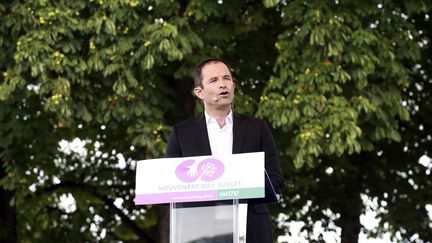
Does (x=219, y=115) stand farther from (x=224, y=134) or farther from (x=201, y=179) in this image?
(x=201, y=179)

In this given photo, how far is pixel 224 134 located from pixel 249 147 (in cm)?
17

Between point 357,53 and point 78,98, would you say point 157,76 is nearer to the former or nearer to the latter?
point 78,98

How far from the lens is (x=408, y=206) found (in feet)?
57.8

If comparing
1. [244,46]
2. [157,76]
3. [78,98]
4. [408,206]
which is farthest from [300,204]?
[78,98]

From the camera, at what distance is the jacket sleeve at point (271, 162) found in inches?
225

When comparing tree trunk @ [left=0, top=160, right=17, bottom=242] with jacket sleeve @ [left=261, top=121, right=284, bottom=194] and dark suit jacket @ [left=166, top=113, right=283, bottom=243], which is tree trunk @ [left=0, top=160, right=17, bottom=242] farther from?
jacket sleeve @ [left=261, top=121, right=284, bottom=194]

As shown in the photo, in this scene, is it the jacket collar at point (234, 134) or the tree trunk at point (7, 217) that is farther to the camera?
the tree trunk at point (7, 217)

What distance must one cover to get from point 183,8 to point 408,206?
593cm

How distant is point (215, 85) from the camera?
5.73 m

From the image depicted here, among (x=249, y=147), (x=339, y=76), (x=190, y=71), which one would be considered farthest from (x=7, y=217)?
(x=249, y=147)

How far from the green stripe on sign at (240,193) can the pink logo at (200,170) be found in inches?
3.5

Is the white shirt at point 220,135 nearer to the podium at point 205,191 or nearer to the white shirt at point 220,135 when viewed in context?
the white shirt at point 220,135

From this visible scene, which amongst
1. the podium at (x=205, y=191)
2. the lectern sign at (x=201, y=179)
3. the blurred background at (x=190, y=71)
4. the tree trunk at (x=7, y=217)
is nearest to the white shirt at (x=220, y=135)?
the podium at (x=205, y=191)

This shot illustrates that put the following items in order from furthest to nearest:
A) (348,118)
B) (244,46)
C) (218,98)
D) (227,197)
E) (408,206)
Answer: (408,206)
(244,46)
(348,118)
(218,98)
(227,197)
